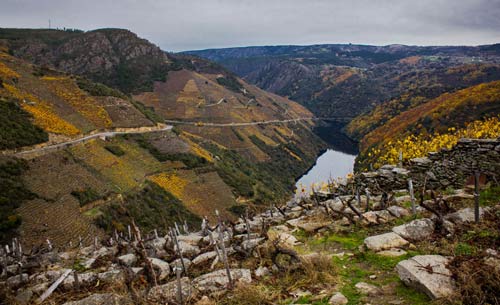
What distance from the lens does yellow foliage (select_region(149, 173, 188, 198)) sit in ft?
155

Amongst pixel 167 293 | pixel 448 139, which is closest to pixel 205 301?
pixel 167 293

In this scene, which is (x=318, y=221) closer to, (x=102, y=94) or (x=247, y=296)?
(x=247, y=296)

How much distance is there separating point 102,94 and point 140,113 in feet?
25.7

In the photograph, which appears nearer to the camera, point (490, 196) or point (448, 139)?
point (490, 196)

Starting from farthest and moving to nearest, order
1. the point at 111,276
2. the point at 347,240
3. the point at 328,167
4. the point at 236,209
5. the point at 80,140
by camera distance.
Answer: the point at 328,167
the point at 236,209
the point at 80,140
the point at 347,240
the point at 111,276

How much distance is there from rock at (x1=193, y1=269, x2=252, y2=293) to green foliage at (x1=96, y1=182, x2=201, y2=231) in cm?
2642

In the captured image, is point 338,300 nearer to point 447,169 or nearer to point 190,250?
point 190,250

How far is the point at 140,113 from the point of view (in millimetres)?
66625

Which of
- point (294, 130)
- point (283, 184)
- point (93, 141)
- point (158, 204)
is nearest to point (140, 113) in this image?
point (93, 141)

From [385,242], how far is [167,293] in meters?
5.08

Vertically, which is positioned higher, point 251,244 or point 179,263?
point 251,244

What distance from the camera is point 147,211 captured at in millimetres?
39594

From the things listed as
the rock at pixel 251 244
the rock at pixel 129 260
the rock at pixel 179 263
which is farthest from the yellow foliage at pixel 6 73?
the rock at pixel 251 244

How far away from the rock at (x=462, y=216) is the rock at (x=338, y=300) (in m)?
4.09
